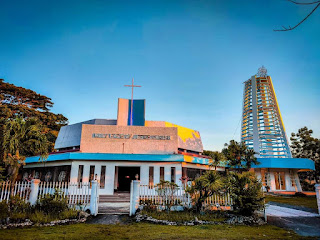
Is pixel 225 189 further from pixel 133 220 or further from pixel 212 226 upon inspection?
pixel 133 220

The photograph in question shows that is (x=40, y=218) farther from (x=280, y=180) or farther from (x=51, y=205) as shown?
(x=280, y=180)

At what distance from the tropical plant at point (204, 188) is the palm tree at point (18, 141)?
7755 millimetres

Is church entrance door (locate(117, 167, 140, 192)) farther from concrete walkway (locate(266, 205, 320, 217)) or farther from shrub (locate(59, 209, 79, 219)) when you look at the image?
concrete walkway (locate(266, 205, 320, 217))

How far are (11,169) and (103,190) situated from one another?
27.2ft

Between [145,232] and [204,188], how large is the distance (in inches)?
154

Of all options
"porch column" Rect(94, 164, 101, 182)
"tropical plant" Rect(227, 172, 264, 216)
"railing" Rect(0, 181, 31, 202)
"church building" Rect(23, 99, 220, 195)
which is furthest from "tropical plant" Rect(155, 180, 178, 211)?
"porch column" Rect(94, 164, 101, 182)

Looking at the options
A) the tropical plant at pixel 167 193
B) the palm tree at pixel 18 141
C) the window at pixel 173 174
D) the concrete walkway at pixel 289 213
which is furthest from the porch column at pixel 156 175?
the palm tree at pixel 18 141

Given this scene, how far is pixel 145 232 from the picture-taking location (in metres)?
7.52

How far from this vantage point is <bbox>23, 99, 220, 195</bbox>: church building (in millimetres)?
17828

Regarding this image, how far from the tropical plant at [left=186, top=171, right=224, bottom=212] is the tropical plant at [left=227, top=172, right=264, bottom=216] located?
2.01 ft

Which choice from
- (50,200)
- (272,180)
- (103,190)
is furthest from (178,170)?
A: (272,180)

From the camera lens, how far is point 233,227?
8.44 metres

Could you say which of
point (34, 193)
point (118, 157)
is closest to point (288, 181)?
point (118, 157)

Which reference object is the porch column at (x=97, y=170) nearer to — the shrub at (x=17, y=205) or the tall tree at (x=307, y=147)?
the shrub at (x=17, y=205)
